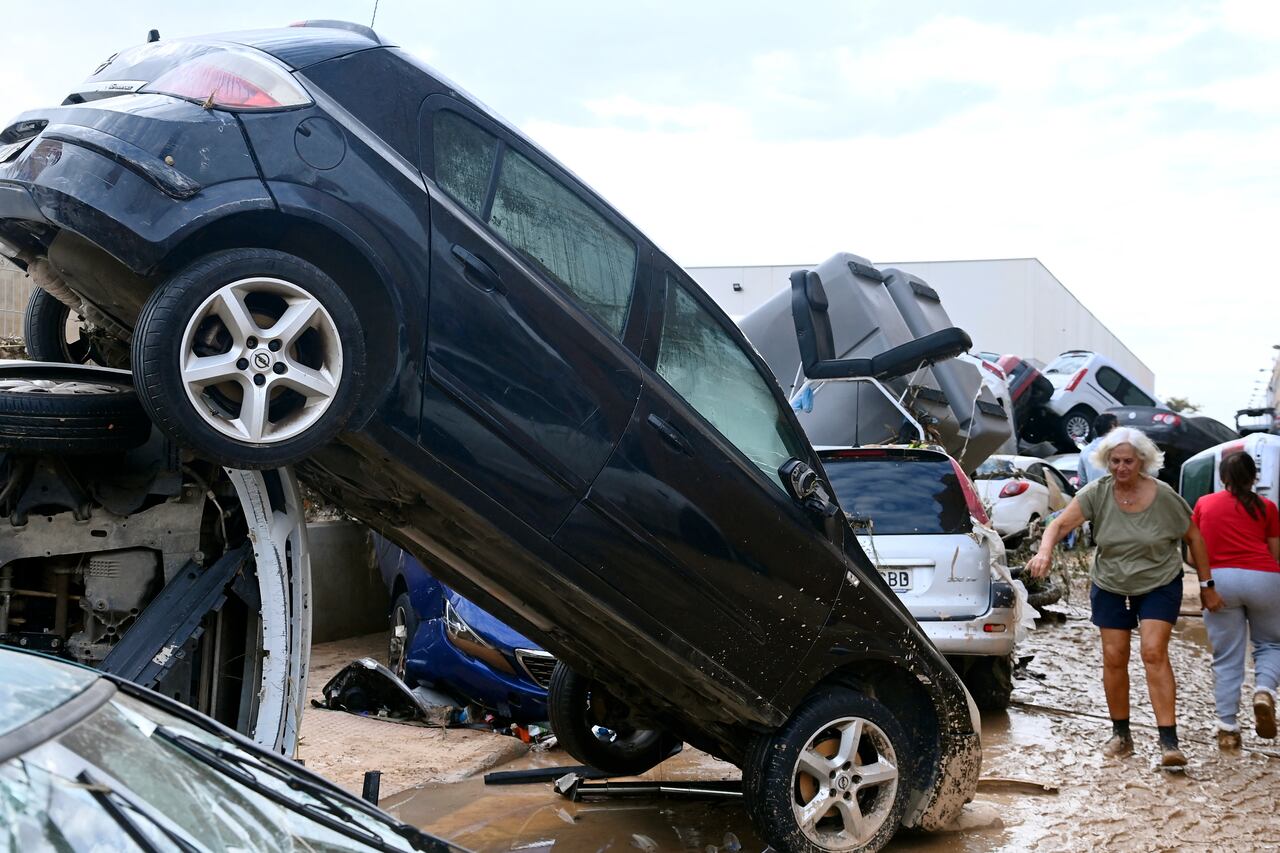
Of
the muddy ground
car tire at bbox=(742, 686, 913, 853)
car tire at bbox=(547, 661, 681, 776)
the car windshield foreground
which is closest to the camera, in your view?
the car windshield foreground

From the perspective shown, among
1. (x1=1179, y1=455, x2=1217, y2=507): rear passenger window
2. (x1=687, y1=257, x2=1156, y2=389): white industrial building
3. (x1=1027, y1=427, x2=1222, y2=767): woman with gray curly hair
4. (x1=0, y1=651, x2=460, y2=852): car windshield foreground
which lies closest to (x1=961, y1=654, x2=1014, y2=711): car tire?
(x1=1027, y1=427, x2=1222, y2=767): woman with gray curly hair

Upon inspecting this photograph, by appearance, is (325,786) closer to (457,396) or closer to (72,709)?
(72,709)

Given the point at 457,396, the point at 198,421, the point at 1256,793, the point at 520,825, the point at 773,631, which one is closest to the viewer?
the point at 198,421

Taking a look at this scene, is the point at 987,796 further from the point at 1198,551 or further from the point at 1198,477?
the point at 1198,477

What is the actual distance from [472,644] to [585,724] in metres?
1.51

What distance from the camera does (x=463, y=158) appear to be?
13.0 ft

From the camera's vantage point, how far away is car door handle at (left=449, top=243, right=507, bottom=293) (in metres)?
3.79

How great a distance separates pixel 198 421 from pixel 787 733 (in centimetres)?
244

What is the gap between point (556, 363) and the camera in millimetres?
3973

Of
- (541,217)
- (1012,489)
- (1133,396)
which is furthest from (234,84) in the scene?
(1133,396)

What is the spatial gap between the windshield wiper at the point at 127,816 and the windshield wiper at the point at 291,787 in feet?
1.05

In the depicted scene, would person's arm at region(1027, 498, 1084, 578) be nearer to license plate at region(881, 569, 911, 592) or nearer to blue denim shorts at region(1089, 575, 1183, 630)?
blue denim shorts at region(1089, 575, 1183, 630)

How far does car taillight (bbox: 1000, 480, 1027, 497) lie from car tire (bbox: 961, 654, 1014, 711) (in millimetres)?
6952

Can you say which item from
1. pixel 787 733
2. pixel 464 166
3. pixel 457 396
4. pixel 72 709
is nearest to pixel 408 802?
pixel 787 733
